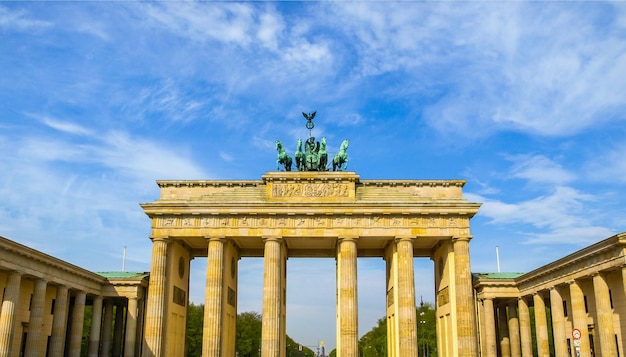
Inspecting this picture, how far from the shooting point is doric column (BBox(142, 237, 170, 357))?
4181cm

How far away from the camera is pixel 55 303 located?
39469mm

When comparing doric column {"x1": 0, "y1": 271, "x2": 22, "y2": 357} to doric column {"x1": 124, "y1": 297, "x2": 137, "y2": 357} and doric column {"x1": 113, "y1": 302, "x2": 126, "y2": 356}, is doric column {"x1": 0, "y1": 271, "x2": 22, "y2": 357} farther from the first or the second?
doric column {"x1": 113, "y1": 302, "x2": 126, "y2": 356}

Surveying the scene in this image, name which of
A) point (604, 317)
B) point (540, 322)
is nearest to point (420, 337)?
point (540, 322)

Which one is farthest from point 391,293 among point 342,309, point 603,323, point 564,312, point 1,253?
point 1,253

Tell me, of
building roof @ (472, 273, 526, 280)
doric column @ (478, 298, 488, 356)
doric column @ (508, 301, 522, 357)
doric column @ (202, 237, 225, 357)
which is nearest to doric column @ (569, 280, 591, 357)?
doric column @ (478, 298, 488, 356)

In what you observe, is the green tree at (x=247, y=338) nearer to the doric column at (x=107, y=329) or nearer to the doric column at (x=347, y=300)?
the doric column at (x=107, y=329)

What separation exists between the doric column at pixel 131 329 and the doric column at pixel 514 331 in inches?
1218

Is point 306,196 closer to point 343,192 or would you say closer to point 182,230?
point 343,192

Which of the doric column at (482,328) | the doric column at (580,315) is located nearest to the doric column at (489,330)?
the doric column at (482,328)

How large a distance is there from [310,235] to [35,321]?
1966 centimetres

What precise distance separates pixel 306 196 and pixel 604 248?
71.3 ft

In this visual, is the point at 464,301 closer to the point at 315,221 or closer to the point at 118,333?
the point at 315,221

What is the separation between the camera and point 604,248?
31656 millimetres

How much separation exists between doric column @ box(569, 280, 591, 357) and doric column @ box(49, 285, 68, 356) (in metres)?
34.1
